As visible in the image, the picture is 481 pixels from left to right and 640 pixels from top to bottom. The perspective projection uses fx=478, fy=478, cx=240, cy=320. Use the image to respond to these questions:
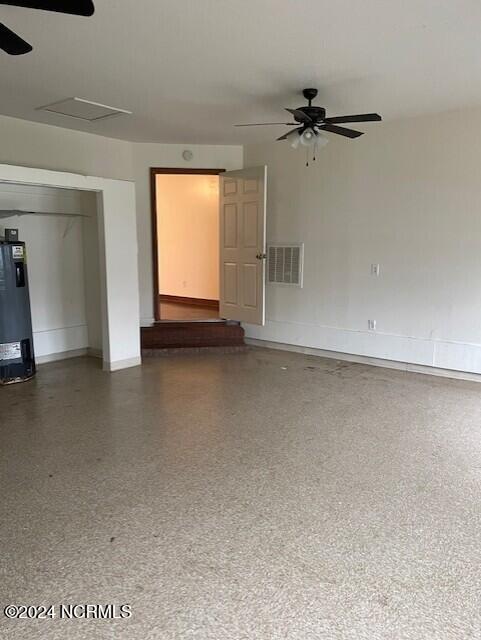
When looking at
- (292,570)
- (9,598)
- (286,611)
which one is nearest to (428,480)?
(292,570)

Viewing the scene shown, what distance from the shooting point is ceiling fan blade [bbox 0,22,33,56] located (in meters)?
2.37

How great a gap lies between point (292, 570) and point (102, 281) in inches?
156

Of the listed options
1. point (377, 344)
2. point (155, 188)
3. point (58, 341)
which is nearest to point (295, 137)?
point (377, 344)

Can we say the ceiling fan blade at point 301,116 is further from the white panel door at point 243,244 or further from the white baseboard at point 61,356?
the white baseboard at point 61,356

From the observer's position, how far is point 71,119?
4.98 metres

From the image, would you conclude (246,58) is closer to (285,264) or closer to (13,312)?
(285,264)

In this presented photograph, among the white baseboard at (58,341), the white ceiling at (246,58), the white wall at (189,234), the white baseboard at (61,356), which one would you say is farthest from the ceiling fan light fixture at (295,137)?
the white wall at (189,234)

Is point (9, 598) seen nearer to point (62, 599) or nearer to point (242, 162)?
point (62, 599)

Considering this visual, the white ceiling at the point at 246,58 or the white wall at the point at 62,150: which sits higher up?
the white ceiling at the point at 246,58

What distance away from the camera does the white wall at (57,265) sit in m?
5.35

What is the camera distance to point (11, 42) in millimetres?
2438

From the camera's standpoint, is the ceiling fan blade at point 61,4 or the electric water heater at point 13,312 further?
the electric water heater at point 13,312

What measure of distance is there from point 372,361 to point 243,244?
220 centimetres

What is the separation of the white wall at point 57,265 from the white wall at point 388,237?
2336 mm
